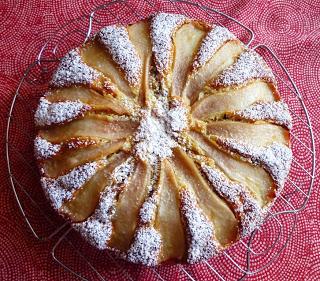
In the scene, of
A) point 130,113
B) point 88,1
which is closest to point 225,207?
point 130,113

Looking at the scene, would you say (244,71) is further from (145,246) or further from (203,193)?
(145,246)

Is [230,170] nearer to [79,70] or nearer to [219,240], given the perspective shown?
[219,240]

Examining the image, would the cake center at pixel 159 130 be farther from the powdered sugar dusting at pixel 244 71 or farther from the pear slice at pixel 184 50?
the powdered sugar dusting at pixel 244 71

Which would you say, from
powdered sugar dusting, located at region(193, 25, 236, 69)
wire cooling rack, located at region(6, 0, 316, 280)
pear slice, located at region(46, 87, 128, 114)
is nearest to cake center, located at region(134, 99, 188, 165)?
pear slice, located at region(46, 87, 128, 114)

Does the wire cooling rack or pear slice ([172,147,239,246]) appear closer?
pear slice ([172,147,239,246])

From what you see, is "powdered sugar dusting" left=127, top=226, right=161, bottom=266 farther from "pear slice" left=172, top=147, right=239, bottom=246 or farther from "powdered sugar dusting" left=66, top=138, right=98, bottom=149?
"powdered sugar dusting" left=66, top=138, right=98, bottom=149

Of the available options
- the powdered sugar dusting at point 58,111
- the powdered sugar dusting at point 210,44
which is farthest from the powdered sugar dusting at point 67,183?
the powdered sugar dusting at point 210,44

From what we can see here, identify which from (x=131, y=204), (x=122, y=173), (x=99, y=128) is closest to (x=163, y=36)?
(x=99, y=128)

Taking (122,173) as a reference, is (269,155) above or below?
above
